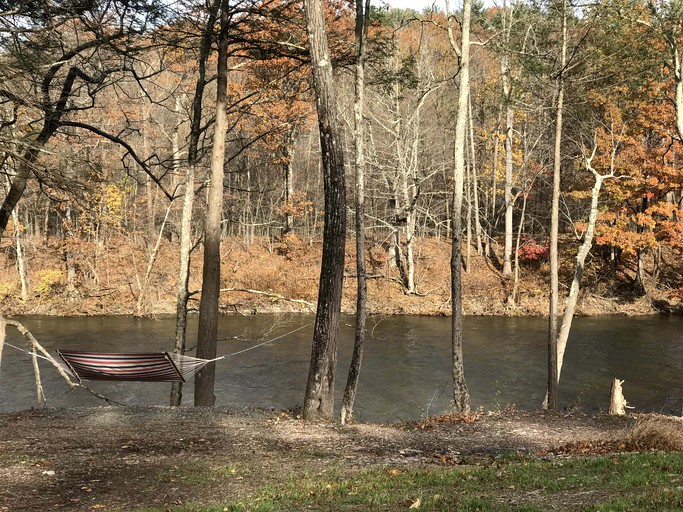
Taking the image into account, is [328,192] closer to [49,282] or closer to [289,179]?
[49,282]

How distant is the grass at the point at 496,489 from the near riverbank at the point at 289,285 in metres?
18.1

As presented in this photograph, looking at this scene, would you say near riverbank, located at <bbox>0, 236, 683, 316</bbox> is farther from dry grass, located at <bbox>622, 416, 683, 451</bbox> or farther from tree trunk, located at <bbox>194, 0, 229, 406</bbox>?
dry grass, located at <bbox>622, 416, 683, 451</bbox>

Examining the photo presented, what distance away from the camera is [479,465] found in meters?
6.79

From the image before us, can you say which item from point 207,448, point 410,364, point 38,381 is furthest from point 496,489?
point 410,364

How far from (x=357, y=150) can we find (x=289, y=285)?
59.4 feet

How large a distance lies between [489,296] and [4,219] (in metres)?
21.8

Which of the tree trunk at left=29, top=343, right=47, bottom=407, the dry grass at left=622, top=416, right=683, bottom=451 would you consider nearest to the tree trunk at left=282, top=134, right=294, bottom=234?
the tree trunk at left=29, top=343, right=47, bottom=407

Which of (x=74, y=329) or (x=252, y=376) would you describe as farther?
(x=74, y=329)

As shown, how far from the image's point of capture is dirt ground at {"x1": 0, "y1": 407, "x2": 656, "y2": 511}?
572cm

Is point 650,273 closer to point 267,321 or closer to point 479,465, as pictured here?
point 267,321

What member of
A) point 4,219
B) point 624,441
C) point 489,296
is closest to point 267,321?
point 489,296

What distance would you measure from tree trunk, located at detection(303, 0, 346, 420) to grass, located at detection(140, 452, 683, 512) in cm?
262

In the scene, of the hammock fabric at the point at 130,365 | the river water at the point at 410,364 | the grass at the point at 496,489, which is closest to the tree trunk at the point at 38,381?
the hammock fabric at the point at 130,365

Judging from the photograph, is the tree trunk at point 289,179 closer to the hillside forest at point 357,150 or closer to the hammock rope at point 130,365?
the hillside forest at point 357,150
